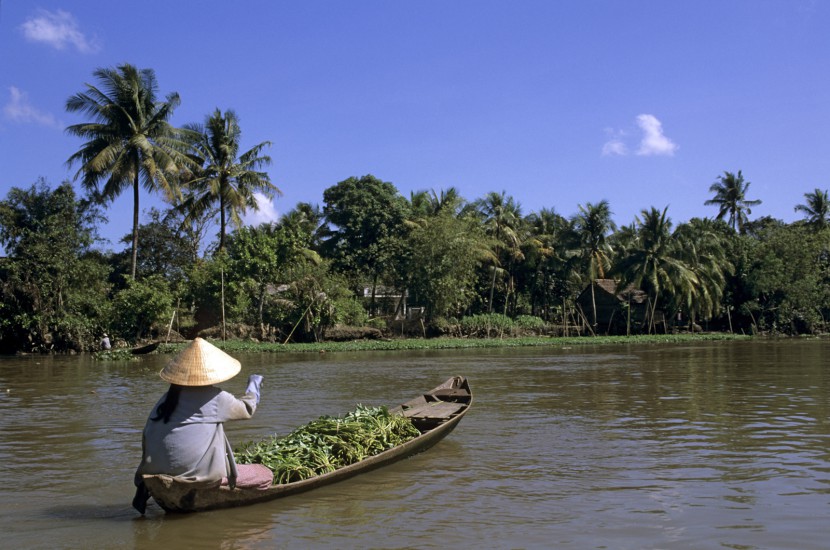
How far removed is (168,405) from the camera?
5.12m

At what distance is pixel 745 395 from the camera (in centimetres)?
1249

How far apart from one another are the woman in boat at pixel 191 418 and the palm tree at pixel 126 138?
21.4 metres

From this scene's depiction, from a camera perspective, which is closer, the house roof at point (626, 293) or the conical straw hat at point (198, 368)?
the conical straw hat at point (198, 368)

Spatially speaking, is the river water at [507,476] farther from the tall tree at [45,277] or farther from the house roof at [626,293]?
Result: the house roof at [626,293]

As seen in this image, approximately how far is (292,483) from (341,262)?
3002 cm

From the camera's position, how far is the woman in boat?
509cm

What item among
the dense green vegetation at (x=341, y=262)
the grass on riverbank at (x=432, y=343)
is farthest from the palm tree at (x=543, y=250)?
the grass on riverbank at (x=432, y=343)

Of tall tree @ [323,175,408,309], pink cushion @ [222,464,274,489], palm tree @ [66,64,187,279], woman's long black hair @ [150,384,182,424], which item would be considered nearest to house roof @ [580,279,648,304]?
tall tree @ [323,175,408,309]

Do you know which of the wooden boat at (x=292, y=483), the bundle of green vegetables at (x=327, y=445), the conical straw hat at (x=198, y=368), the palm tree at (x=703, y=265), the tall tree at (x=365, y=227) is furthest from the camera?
the palm tree at (x=703, y=265)

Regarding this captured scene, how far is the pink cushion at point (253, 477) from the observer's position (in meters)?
5.56

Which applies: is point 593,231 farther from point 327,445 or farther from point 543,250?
point 327,445

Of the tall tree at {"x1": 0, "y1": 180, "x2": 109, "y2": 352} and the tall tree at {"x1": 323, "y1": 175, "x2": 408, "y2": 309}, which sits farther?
the tall tree at {"x1": 323, "y1": 175, "x2": 408, "y2": 309}

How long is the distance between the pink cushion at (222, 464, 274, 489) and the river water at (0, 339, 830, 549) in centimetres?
24

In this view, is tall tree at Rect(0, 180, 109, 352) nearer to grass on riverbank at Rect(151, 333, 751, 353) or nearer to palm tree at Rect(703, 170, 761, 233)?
grass on riverbank at Rect(151, 333, 751, 353)
